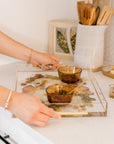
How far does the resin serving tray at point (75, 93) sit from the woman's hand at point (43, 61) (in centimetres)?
4

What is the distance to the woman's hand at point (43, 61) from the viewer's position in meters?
1.17

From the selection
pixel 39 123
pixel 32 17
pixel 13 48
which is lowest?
pixel 39 123

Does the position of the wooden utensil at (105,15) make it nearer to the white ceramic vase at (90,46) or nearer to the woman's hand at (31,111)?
the white ceramic vase at (90,46)

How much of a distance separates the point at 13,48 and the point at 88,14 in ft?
1.22

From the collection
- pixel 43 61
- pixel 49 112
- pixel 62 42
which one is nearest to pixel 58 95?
pixel 49 112

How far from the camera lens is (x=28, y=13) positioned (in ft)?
4.41

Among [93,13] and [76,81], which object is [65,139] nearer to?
[76,81]

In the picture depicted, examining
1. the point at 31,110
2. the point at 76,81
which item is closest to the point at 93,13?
the point at 76,81

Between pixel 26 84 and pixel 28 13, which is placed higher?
pixel 28 13

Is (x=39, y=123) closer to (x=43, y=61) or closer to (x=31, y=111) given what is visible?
(x=31, y=111)

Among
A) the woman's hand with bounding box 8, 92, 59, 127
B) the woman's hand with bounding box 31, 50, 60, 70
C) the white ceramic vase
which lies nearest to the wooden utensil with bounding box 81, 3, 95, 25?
the white ceramic vase

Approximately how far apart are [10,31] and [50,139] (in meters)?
0.77

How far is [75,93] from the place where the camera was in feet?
2.97

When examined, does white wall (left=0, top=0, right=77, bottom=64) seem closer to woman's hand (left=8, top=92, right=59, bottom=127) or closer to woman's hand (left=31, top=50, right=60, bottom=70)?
woman's hand (left=31, top=50, right=60, bottom=70)
